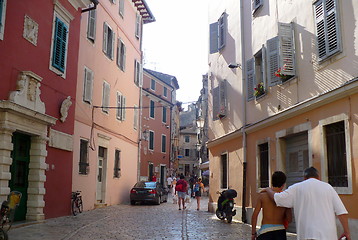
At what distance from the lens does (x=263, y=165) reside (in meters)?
13.3

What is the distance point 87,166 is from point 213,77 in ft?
22.9

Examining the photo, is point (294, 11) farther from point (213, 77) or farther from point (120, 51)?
point (120, 51)

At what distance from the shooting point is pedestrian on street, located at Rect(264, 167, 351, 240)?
4.37m

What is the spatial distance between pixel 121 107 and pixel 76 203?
8311 mm

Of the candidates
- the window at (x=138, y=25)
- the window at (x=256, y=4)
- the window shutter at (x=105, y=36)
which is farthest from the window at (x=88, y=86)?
the window at (x=138, y=25)

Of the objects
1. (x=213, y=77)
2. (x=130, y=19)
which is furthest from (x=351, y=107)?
(x=130, y=19)

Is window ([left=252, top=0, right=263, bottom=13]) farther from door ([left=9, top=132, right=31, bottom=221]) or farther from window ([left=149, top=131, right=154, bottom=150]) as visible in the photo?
window ([left=149, top=131, right=154, bottom=150])

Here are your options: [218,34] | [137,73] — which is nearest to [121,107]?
[137,73]

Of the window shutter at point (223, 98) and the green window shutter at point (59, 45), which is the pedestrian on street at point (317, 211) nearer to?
the green window shutter at point (59, 45)

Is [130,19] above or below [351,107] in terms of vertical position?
above

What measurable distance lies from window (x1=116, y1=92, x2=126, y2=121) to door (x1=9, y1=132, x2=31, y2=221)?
9.64 m

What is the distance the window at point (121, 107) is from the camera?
22.4m

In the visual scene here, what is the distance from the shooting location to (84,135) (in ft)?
57.5

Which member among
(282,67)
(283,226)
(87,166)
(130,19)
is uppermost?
(130,19)
